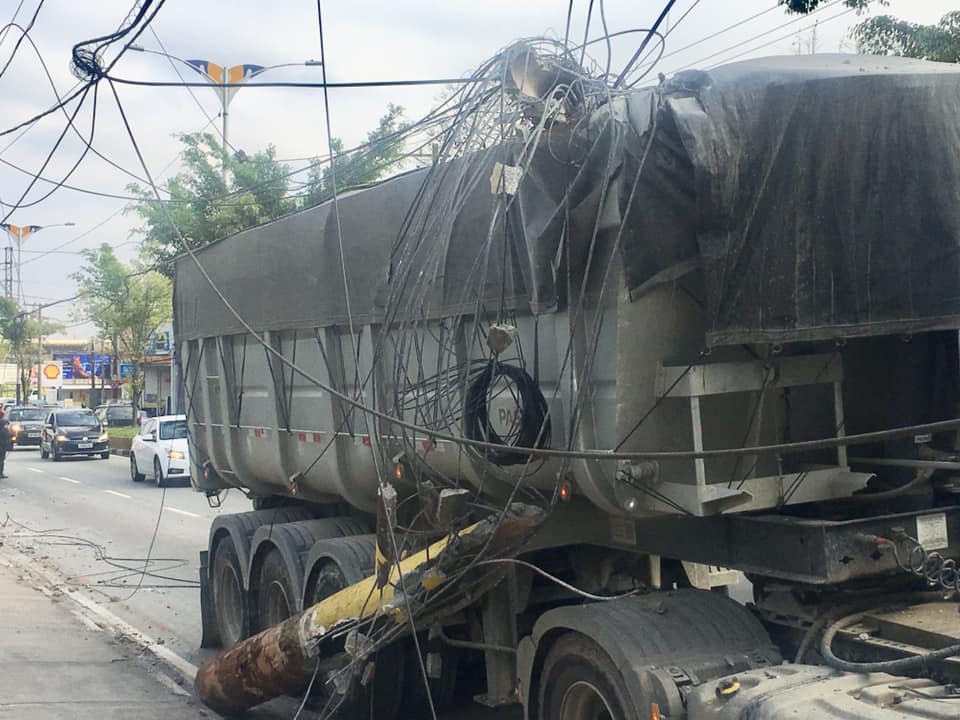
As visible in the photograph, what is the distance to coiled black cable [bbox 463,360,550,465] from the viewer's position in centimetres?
465

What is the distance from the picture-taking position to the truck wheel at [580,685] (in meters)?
4.24

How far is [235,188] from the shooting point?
782 inches

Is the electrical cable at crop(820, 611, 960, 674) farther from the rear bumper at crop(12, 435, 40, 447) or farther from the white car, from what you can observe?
the rear bumper at crop(12, 435, 40, 447)

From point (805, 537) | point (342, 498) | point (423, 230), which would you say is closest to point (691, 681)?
point (805, 537)

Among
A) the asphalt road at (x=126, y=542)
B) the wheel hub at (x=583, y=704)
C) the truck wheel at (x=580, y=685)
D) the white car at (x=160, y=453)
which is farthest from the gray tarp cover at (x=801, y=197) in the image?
the white car at (x=160, y=453)

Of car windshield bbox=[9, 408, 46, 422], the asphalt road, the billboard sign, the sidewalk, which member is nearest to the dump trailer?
the sidewalk

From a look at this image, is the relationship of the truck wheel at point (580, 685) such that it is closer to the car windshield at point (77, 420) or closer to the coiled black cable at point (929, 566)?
the coiled black cable at point (929, 566)

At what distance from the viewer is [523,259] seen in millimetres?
4672

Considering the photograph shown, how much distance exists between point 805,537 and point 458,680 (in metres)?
3.46

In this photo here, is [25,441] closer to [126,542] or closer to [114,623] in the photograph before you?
[126,542]

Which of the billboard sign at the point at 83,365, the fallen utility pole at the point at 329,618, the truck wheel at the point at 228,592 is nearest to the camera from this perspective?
the fallen utility pole at the point at 329,618

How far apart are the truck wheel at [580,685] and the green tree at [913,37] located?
7886 mm

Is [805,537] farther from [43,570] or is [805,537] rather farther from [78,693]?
[43,570]

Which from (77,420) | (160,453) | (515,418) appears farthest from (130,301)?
(515,418)
